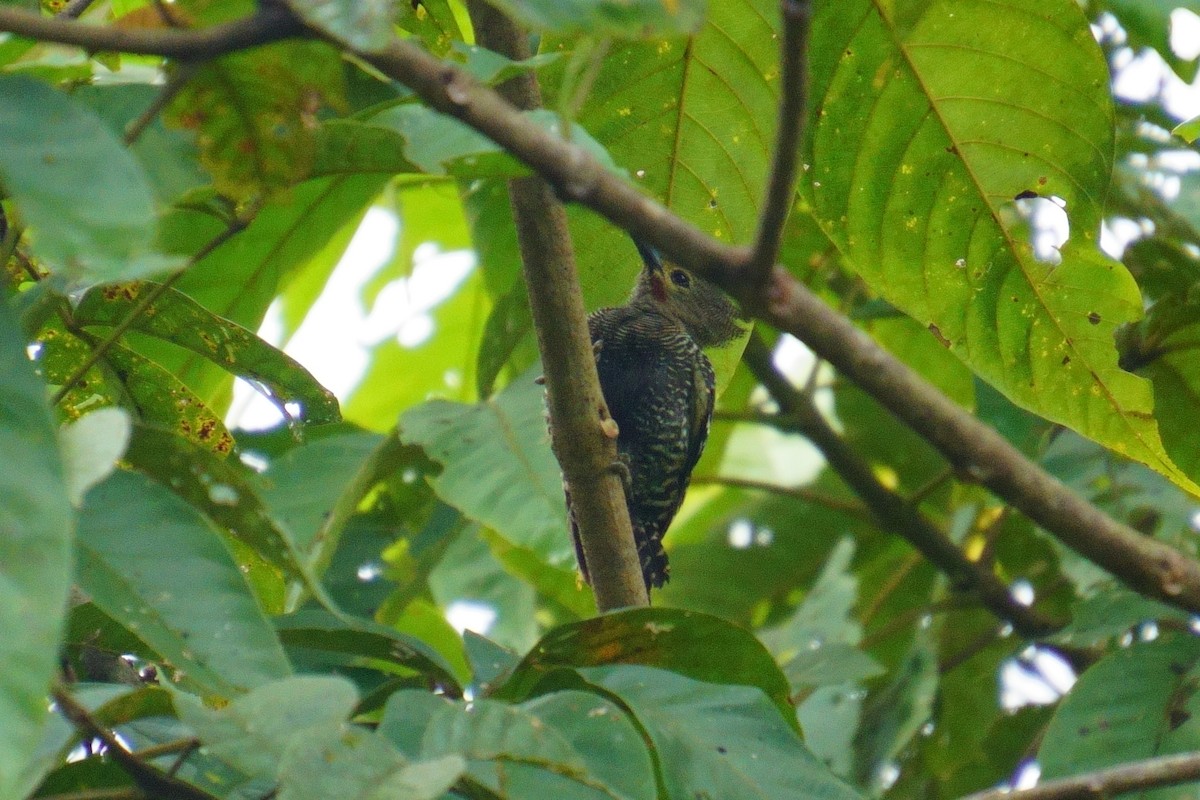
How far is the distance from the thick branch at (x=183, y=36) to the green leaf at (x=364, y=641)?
0.95 meters

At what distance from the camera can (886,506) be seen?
11.4 ft

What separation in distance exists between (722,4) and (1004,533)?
2.16 m

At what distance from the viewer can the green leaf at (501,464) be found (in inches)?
98.0

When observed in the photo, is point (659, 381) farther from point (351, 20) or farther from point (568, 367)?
Result: point (351, 20)

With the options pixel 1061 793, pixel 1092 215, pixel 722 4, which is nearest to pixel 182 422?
pixel 722 4

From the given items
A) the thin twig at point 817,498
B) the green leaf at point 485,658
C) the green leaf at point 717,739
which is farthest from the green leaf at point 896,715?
the green leaf at point 717,739

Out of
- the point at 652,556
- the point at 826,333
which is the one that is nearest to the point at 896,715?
the point at 652,556

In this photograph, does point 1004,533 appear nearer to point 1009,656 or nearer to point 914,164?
point 1009,656

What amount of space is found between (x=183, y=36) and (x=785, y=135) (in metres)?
0.41

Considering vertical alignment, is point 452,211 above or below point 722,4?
above

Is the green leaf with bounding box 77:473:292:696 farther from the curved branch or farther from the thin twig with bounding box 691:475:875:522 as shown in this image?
the thin twig with bounding box 691:475:875:522

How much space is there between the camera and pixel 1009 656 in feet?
11.2

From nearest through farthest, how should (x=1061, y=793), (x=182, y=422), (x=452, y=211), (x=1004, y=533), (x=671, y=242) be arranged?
(x=671, y=242) → (x=1061, y=793) → (x=182, y=422) → (x=1004, y=533) → (x=452, y=211)

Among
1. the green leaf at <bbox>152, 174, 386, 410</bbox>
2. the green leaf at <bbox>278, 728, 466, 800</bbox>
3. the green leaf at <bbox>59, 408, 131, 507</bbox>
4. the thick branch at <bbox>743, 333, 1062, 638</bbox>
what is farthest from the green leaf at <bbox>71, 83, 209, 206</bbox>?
the thick branch at <bbox>743, 333, 1062, 638</bbox>
